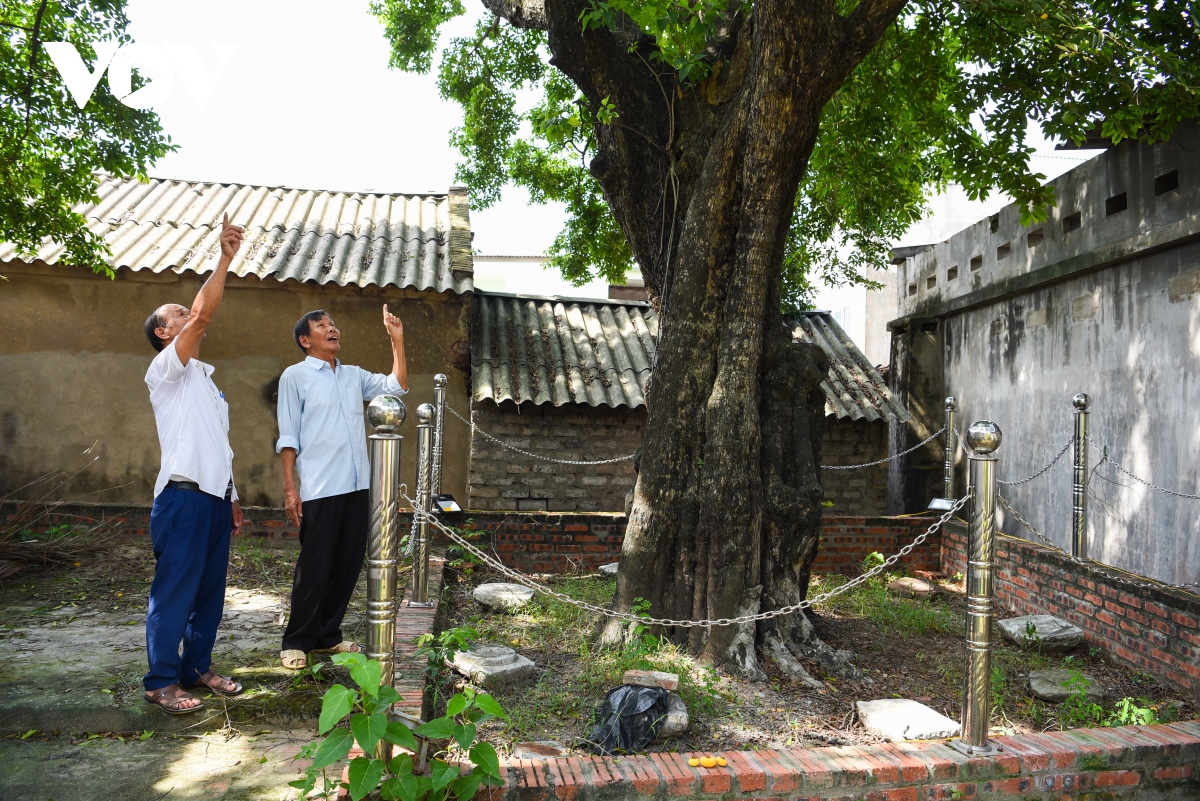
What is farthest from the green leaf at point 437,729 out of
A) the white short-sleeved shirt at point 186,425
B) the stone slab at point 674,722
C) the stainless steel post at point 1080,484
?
the stainless steel post at point 1080,484

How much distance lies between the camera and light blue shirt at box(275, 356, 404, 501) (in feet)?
14.1

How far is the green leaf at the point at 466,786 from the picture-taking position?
2.81 meters

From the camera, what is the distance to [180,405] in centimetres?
380

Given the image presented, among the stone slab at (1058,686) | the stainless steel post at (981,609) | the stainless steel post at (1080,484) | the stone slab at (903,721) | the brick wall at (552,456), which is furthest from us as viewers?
the brick wall at (552,456)

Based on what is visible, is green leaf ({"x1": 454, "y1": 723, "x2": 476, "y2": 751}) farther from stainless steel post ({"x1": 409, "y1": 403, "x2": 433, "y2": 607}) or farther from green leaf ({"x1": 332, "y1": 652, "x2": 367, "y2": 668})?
stainless steel post ({"x1": 409, "y1": 403, "x2": 433, "y2": 607})

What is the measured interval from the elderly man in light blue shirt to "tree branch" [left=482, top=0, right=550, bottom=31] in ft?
10.2

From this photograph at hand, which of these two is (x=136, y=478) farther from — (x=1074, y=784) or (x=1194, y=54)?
(x=1194, y=54)

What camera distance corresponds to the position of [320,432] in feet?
14.1

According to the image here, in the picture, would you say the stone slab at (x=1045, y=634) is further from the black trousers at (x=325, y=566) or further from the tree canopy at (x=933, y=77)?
the black trousers at (x=325, y=566)

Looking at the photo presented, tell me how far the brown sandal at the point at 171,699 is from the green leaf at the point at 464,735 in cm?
159

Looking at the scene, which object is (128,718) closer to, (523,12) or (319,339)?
(319,339)

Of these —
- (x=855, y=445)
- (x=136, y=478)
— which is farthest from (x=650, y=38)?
(x=136, y=478)

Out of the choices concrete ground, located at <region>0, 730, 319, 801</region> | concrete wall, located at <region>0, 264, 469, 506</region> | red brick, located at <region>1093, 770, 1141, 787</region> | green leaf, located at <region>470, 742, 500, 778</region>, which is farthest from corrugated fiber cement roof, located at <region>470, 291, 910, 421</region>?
green leaf, located at <region>470, 742, 500, 778</region>

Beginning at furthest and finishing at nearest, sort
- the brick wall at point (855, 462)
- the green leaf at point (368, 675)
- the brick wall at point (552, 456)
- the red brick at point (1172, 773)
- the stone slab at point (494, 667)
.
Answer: the brick wall at point (855, 462), the brick wall at point (552, 456), the stone slab at point (494, 667), the red brick at point (1172, 773), the green leaf at point (368, 675)
